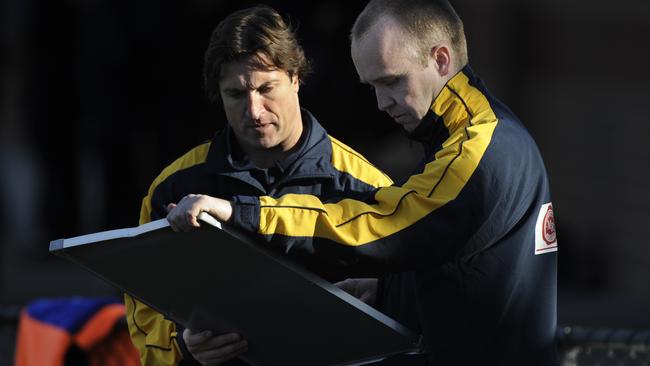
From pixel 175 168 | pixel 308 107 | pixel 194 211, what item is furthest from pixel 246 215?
pixel 308 107

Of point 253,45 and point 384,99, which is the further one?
point 253,45

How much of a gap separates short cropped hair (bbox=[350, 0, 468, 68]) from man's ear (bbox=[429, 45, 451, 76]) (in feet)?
0.06

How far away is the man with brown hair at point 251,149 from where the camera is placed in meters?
4.15

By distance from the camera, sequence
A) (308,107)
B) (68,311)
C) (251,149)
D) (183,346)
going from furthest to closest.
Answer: (308,107) → (68,311) → (251,149) → (183,346)

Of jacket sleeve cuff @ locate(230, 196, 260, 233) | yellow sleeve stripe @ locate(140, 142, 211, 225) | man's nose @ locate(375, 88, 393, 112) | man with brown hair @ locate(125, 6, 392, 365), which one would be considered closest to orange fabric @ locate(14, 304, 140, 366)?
man with brown hair @ locate(125, 6, 392, 365)

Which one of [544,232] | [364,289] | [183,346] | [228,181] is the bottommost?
[183,346]

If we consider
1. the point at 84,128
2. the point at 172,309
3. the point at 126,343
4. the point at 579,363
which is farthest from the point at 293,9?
the point at 172,309

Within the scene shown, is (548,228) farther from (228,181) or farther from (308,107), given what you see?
(308,107)

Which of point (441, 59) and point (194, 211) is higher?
point (441, 59)

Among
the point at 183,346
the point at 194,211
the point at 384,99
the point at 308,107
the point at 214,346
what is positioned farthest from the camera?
the point at 308,107

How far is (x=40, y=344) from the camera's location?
5.51 m

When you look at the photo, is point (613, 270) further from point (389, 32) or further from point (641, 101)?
point (389, 32)

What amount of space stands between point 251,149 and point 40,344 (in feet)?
5.58

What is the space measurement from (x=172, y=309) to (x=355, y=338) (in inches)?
20.1
